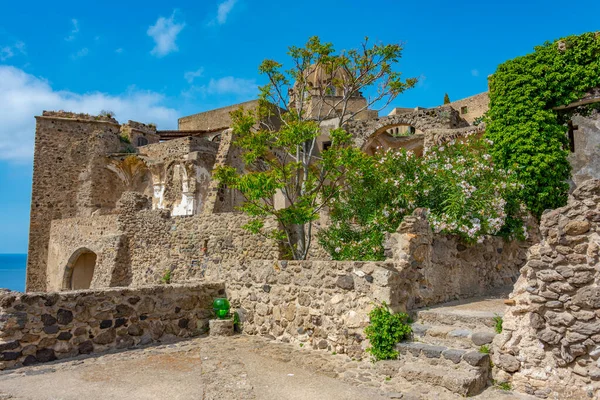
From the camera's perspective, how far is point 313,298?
7340 mm

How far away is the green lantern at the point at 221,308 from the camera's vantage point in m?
8.55

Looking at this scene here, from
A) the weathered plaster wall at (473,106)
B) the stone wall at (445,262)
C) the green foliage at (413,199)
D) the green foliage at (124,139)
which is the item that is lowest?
the stone wall at (445,262)

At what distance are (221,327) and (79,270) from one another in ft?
55.8

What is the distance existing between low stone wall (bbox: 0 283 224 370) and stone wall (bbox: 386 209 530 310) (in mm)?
3864

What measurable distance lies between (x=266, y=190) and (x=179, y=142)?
47.6 ft

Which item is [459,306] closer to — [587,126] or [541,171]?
[541,171]

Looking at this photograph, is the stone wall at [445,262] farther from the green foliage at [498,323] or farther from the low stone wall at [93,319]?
the low stone wall at [93,319]

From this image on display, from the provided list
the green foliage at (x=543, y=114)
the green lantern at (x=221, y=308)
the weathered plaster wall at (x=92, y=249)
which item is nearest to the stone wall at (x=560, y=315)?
the green lantern at (x=221, y=308)

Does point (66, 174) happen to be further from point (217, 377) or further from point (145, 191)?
point (217, 377)

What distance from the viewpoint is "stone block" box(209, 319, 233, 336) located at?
8.25 m

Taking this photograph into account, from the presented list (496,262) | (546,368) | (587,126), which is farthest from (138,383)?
(587,126)

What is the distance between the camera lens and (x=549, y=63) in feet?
40.7

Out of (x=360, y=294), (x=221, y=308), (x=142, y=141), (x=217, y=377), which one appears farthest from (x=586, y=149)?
(x=142, y=141)

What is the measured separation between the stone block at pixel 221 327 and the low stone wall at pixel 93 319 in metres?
0.27
